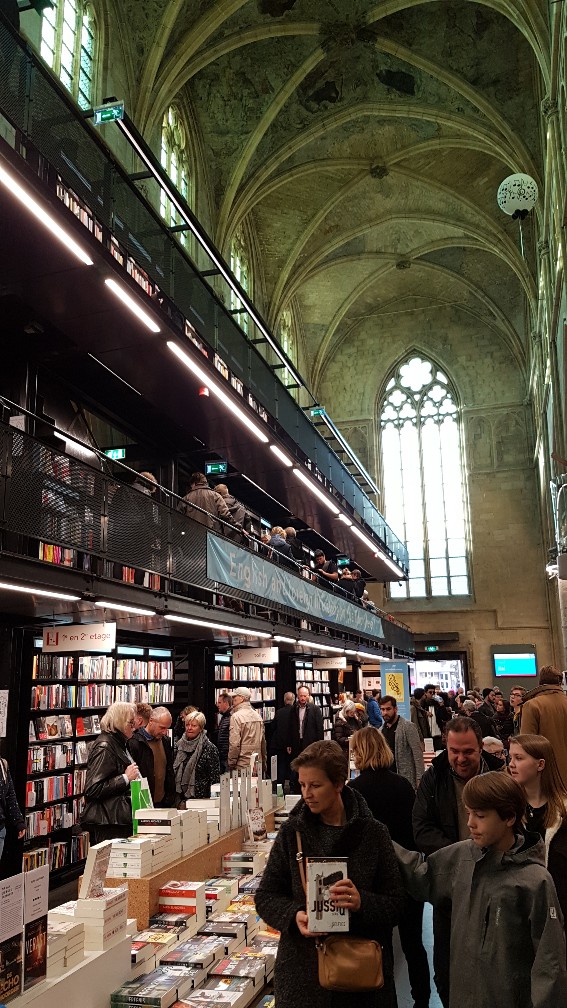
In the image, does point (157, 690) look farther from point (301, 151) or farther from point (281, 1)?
point (301, 151)

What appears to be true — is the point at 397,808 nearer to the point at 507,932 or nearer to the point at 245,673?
the point at 507,932

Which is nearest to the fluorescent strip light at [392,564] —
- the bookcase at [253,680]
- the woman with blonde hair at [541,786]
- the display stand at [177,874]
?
the bookcase at [253,680]

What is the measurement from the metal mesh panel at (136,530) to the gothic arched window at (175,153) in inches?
406

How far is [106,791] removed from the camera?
511cm

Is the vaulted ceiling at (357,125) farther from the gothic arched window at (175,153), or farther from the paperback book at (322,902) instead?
the paperback book at (322,902)

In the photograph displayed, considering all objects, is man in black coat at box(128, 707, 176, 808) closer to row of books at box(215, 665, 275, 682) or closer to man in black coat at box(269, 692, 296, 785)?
man in black coat at box(269, 692, 296, 785)

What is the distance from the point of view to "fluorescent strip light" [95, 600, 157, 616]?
6608mm

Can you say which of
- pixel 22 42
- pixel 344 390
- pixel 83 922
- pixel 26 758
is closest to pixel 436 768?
pixel 83 922

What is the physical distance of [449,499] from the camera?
27.7m

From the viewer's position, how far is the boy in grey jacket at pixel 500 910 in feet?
7.32

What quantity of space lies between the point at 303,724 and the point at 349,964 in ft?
31.9

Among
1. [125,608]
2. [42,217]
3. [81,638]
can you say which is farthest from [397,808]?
[42,217]

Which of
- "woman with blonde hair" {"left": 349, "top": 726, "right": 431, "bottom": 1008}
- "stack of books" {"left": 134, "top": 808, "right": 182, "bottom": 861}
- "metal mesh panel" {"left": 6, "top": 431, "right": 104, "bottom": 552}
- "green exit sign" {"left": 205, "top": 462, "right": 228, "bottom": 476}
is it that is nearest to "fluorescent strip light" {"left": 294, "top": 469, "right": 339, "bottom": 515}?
"green exit sign" {"left": 205, "top": 462, "right": 228, "bottom": 476}

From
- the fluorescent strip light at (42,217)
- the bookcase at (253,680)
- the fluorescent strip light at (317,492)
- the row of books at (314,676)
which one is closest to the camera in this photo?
the fluorescent strip light at (42,217)
